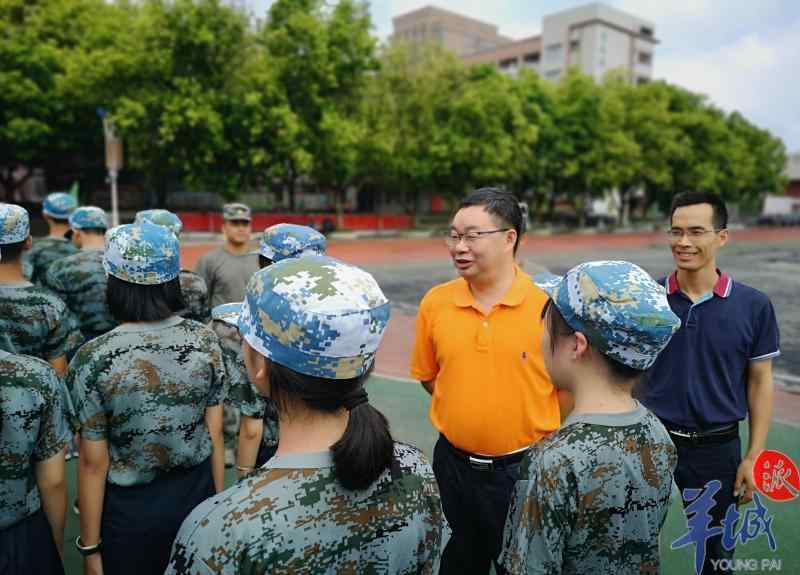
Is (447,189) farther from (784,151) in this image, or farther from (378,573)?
(784,151)

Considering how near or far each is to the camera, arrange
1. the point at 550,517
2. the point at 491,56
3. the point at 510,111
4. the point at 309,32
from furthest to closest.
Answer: the point at 491,56
the point at 510,111
the point at 309,32
the point at 550,517

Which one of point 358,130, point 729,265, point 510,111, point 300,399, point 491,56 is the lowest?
point 729,265

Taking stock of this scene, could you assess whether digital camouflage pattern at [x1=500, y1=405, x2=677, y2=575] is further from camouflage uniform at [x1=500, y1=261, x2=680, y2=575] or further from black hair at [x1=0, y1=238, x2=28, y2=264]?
black hair at [x1=0, y1=238, x2=28, y2=264]

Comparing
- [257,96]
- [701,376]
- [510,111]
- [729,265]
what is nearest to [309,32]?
[257,96]

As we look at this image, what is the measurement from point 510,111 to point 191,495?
3037 centimetres

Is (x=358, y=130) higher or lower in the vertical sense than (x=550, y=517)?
higher

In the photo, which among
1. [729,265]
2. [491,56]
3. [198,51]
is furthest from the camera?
[491,56]

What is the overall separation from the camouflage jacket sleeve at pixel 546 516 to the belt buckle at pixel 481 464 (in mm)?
851

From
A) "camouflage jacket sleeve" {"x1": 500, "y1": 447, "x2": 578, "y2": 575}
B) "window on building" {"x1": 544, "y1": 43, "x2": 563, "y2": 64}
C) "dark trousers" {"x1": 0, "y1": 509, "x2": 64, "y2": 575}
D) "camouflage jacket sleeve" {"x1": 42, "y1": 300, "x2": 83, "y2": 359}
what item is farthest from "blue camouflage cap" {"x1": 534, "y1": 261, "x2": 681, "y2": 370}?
"window on building" {"x1": 544, "y1": 43, "x2": 563, "y2": 64}

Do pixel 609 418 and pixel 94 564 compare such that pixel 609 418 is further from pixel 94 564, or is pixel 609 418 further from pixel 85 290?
pixel 85 290

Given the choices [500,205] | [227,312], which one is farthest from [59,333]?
[500,205]

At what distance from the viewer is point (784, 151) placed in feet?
182

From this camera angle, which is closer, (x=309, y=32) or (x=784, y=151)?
(x=309, y=32)

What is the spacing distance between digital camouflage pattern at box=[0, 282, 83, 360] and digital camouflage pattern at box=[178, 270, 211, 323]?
0.83m
